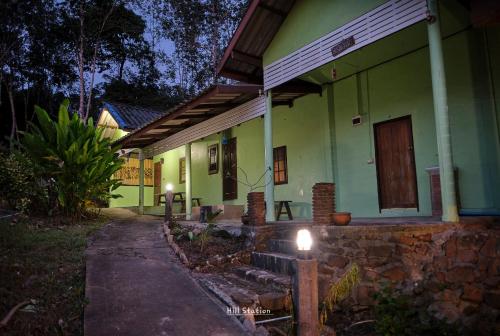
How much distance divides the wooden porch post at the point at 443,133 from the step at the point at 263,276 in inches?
91.5

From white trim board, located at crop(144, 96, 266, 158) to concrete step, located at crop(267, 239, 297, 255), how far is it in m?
3.01

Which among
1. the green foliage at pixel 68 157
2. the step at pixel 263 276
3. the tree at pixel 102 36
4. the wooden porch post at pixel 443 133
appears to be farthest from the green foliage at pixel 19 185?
the tree at pixel 102 36

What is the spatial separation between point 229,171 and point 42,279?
26.3 ft

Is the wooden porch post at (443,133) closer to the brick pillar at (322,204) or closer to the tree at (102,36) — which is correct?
the brick pillar at (322,204)

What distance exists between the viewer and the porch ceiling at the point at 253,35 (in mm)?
8336

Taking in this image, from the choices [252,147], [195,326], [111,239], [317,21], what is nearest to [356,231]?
[195,326]

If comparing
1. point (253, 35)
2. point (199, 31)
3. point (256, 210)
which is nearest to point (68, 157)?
point (256, 210)

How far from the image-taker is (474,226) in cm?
507

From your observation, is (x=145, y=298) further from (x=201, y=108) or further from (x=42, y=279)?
(x=201, y=108)

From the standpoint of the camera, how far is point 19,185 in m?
9.45

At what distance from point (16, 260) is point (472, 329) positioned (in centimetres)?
613

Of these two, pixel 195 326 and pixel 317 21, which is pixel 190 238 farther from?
pixel 317 21

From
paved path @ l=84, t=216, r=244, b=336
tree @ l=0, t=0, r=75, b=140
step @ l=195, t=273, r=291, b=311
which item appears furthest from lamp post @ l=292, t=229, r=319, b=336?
tree @ l=0, t=0, r=75, b=140

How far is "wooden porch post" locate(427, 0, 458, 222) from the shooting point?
5.19 m
